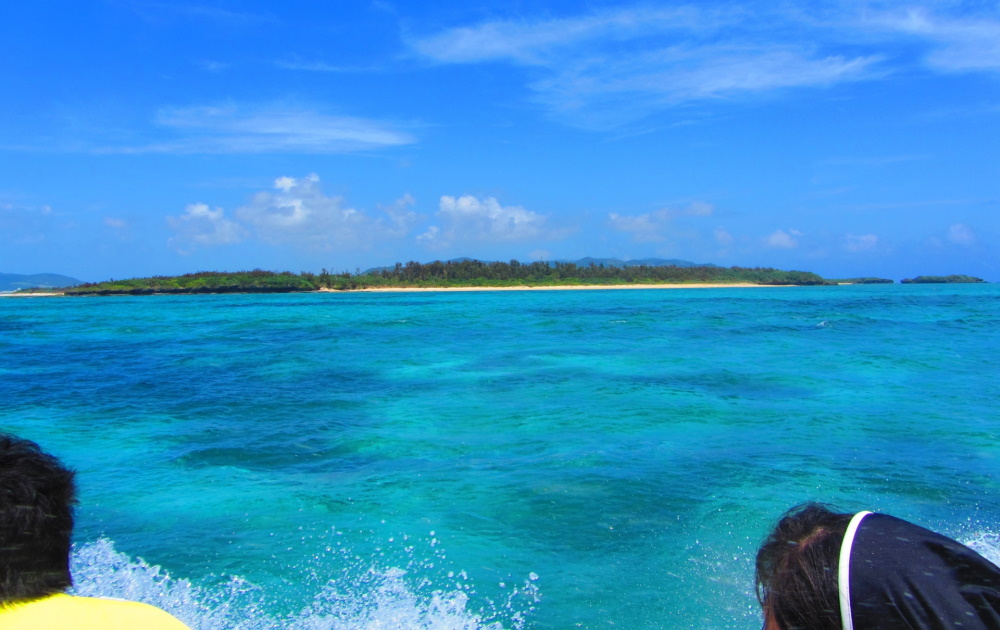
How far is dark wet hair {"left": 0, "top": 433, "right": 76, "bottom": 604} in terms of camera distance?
1.41 m

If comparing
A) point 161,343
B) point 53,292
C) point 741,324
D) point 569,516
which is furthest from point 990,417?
point 53,292

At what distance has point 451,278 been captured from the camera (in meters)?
90.5

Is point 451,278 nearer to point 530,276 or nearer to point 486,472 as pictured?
point 530,276

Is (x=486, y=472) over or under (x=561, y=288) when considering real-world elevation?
under

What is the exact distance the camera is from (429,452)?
9.00m

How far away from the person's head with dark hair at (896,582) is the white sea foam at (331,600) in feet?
12.8

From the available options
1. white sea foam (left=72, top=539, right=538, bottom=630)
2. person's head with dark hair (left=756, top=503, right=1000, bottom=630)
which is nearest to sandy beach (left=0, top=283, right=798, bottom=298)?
white sea foam (left=72, top=539, right=538, bottom=630)

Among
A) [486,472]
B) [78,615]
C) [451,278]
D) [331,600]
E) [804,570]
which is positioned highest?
[451,278]

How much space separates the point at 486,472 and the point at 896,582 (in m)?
7.06

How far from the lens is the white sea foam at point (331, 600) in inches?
189

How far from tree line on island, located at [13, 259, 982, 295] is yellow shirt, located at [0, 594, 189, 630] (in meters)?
78.1

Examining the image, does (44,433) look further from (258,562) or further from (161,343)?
(161,343)

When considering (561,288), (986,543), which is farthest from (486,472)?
(561,288)

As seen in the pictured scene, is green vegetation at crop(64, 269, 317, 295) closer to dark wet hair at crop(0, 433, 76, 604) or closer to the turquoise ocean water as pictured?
the turquoise ocean water
